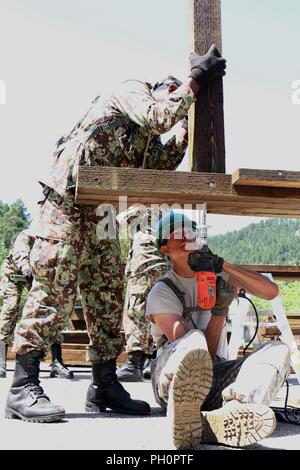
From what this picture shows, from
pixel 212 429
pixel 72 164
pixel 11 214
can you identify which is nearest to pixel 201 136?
pixel 72 164

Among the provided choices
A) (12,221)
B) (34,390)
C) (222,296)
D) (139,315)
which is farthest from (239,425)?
(12,221)

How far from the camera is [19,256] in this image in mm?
6340

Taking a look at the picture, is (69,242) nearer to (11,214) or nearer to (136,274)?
(136,274)

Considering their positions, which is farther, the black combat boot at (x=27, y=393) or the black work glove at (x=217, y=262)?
the black combat boot at (x=27, y=393)

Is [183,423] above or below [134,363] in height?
below

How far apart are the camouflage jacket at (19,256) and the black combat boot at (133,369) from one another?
187cm

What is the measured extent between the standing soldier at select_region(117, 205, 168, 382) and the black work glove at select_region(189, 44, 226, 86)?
2.04m

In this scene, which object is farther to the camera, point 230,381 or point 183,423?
point 230,381

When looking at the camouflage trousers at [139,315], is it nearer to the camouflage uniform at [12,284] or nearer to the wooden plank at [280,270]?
the wooden plank at [280,270]

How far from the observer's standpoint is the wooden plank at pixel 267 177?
2520 millimetres

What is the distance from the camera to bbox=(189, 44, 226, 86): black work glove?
2.91 meters

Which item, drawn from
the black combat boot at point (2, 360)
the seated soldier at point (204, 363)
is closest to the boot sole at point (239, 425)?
the seated soldier at point (204, 363)

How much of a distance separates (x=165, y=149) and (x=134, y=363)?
214cm

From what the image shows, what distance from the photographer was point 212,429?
2408mm
